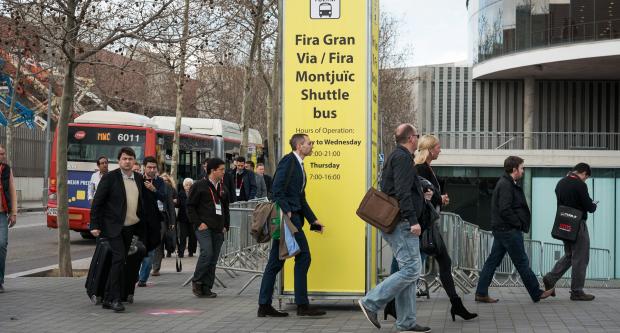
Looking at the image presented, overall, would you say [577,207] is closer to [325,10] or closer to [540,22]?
[325,10]

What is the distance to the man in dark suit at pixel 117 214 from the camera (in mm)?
10969

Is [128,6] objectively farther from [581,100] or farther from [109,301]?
[581,100]

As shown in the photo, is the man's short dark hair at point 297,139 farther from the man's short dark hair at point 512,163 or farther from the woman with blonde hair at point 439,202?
the man's short dark hair at point 512,163

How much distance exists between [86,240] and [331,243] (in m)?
16.5

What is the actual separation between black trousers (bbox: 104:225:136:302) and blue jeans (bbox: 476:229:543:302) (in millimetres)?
4120

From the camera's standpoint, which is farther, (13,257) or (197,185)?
(13,257)

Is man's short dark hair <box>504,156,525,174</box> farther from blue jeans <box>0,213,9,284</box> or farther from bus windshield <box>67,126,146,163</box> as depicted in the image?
bus windshield <box>67,126,146,163</box>

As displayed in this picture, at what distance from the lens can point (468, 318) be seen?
995cm

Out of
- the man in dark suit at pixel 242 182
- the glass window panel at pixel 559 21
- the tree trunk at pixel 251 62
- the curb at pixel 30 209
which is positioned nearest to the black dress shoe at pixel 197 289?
the man in dark suit at pixel 242 182

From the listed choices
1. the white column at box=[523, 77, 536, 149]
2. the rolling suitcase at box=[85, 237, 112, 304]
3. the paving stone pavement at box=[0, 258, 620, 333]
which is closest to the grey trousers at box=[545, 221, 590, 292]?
the paving stone pavement at box=[0, 258, 620, 333]

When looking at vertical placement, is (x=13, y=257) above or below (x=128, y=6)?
below

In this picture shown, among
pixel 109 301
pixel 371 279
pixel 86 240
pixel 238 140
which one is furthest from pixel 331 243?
pixel 238 140

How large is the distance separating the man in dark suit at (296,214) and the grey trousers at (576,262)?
11.7 ft

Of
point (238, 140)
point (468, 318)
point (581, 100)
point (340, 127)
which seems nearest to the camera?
point (468, 318)
